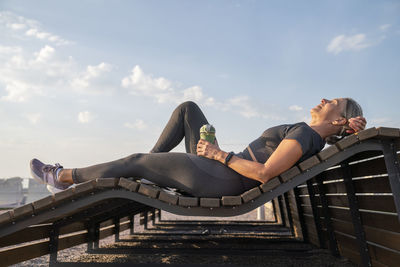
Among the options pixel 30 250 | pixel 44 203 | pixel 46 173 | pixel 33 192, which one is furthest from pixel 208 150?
pixel 33 192

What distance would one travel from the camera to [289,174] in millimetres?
2393

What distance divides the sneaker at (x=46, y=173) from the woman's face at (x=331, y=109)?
214cm

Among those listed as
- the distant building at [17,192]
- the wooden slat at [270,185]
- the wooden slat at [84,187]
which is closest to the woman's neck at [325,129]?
the wooden slat at [270,185]

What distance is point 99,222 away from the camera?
4539mm

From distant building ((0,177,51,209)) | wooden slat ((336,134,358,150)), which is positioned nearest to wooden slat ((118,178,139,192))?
wooden slat ((336,134,358,150))

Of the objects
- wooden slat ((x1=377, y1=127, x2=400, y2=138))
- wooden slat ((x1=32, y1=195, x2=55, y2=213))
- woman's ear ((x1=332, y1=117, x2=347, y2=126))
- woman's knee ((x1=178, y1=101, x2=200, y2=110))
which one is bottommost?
wooden slat ((x1=32, y1=195, x2=55, y2=213))

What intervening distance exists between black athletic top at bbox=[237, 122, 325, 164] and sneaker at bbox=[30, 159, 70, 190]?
1451mm

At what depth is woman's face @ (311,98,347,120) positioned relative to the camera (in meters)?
2.96

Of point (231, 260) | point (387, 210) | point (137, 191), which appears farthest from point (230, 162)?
point (231, 260)

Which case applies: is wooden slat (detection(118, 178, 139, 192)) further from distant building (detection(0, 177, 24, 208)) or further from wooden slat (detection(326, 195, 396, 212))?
distant building (detection(0, 177, 24, 208))

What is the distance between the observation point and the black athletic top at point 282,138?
2594 mm

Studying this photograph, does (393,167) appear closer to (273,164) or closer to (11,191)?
(273,164)

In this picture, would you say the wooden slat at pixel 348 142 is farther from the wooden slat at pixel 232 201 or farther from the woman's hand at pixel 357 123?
the wooden slat at pixel 232 201

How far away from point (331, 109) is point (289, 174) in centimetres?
90
